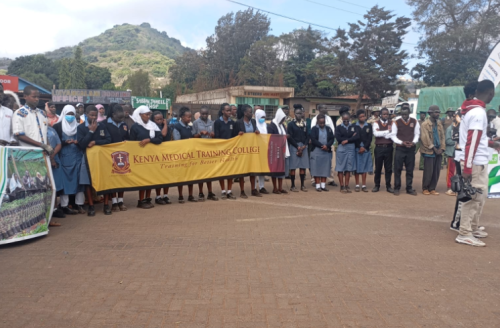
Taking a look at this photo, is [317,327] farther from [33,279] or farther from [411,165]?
[411,165]

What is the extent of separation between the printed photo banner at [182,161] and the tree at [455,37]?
27689 mm

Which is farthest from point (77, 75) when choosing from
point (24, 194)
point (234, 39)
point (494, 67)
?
point (24, 194)

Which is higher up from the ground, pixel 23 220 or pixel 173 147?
pixel 173 147

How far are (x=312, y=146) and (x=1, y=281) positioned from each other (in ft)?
24.0

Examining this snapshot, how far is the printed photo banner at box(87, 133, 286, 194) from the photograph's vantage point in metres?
7.52

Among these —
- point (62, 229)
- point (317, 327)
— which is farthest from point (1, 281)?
point (317, 327)

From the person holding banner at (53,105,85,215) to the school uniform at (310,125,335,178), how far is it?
5245 millimetres

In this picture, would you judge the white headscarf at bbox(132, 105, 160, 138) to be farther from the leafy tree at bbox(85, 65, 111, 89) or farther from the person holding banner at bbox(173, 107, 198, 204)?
the leafy tree at bbox(85, 65, 111, 89)

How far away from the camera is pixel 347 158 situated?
32.8ft

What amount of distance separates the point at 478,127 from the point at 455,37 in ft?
103

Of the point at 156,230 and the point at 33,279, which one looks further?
the point at 156,230

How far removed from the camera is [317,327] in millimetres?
3387

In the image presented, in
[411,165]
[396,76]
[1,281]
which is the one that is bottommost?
[1,281]

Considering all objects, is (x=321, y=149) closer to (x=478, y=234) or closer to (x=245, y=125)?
(x=245, y=125)
